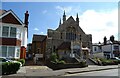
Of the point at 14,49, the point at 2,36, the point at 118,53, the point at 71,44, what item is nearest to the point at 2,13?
the point at 2,36

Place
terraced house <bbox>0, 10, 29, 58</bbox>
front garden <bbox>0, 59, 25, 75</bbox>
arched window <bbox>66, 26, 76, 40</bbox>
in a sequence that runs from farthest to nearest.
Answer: arched window <bbox>66, 26, 76, 40</bbox> < terraced house <bbox>0, 10, 29, 58</bbox> < front garden <bbox>0, 59, 25, 75</bbox>

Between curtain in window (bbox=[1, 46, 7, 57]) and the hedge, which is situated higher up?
curtain in window (bbox=[1, 46, 7, 57])

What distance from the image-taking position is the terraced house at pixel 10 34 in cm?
2891

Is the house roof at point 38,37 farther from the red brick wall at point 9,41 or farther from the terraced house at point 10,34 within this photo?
the red brick wall at point 9,41

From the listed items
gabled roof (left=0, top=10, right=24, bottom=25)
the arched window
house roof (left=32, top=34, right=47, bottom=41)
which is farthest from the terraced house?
house roof (left=32, top=34, right=47, bottom=41)

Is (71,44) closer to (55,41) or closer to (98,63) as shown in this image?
(55,41)

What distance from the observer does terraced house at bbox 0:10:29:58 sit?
28.9 m

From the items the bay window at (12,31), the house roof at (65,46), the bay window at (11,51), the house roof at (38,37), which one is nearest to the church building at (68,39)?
the house roof at (65,46)

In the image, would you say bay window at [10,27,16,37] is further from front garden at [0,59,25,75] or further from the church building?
the church building

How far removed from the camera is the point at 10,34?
96.7ft

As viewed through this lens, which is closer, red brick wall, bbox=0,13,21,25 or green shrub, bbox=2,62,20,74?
green shrub, bbox=2,62,20,74

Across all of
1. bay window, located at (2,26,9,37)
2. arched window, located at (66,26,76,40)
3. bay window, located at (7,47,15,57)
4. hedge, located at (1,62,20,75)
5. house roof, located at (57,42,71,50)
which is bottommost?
hedge, located at (1,62,20,75)

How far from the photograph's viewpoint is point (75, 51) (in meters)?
47.4

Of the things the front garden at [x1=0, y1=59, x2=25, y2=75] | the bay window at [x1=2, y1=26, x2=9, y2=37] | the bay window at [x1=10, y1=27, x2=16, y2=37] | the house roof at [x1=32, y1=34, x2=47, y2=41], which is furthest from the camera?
the house roof at [x1=32, y1=34, x2=47, y2=41]
